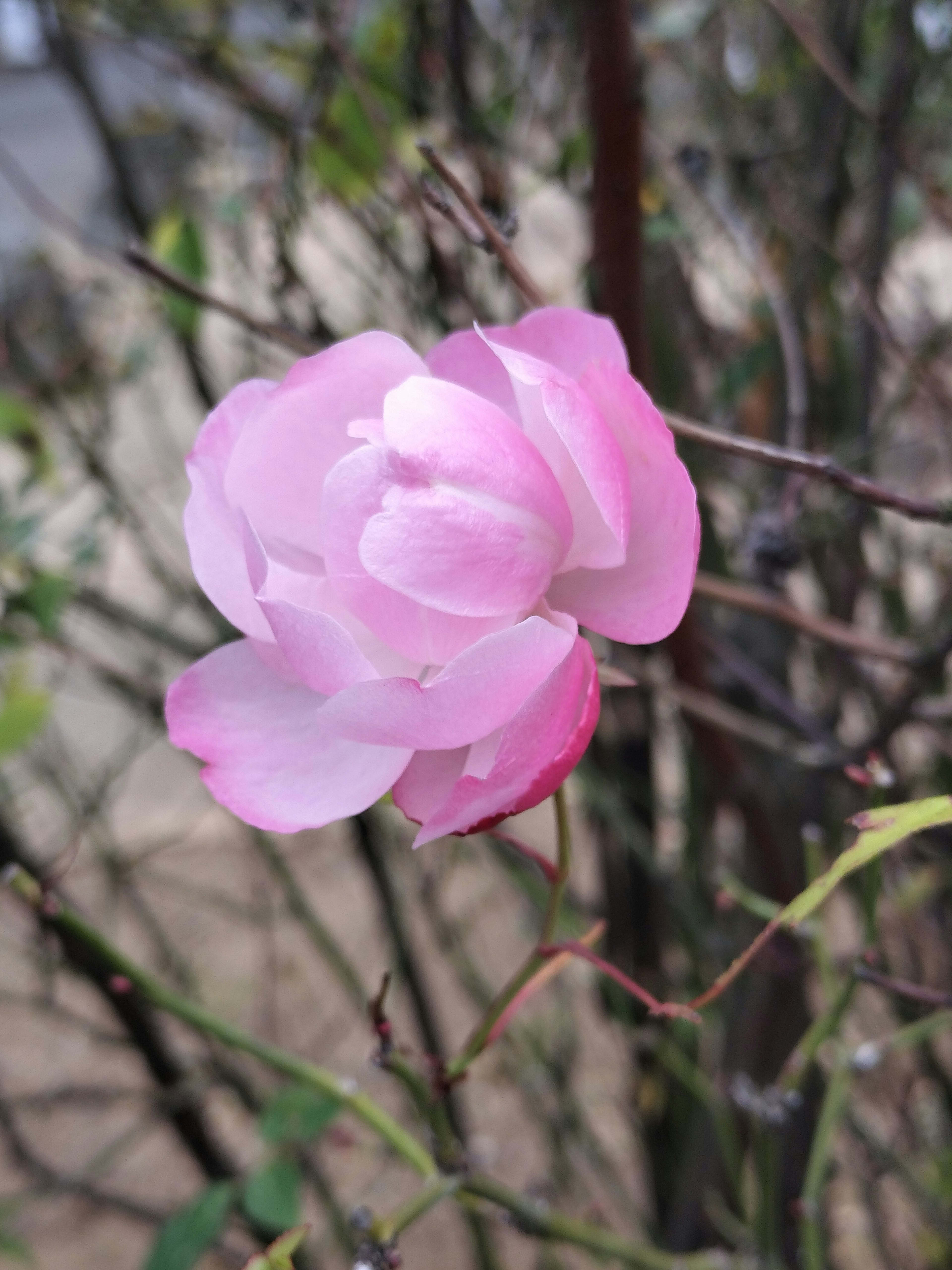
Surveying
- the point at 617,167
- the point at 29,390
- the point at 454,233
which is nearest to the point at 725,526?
the point at 454,233

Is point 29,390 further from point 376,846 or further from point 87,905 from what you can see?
point 87,905

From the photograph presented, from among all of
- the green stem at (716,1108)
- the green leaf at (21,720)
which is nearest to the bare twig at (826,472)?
the green leaf at (21,720)

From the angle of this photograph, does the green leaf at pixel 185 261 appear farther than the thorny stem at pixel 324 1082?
Yes

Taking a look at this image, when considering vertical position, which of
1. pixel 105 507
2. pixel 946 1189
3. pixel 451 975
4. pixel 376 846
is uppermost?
pixel 105 507

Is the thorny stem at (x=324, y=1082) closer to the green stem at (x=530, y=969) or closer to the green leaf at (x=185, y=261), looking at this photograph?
the green stem at (x=530, y=969)

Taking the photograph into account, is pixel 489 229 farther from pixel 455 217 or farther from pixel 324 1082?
pixel 324 1082

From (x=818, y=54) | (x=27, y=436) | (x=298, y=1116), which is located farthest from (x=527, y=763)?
(x=27, y=436)
